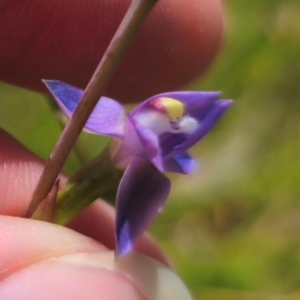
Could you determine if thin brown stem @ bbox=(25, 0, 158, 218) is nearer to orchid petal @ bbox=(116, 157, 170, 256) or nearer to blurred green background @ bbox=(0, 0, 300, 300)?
orchid petal @ bbox=(116, 157, 170, 256)

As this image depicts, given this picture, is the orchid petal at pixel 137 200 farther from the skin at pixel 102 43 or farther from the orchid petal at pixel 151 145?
the skin at pixel 102 43

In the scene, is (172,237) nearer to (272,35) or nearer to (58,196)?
(272,35)

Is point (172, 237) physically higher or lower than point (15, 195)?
lower

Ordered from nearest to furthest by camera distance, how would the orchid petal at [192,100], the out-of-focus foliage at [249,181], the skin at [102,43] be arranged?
the orchid petal at [192,100]
the skin at [102,43]
the out-of-focus foliage at [249,181]

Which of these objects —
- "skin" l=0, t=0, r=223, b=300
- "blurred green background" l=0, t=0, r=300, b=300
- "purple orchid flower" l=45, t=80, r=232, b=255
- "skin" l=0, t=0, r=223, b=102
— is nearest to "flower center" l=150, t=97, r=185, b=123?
"purple orchid flower" l=45, t=80, r=232, b=255

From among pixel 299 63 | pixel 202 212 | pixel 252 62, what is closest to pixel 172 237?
pixel 202 212

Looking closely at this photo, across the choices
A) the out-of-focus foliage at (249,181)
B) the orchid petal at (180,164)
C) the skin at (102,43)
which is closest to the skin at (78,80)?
the skin at (102,43)

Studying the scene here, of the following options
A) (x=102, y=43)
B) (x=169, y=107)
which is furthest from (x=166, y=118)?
(x=102, y=43)
